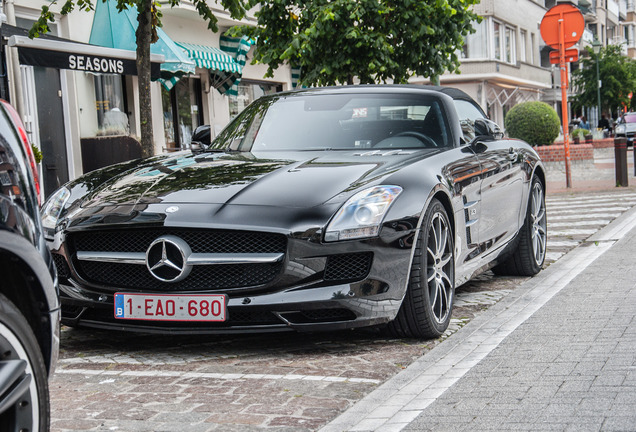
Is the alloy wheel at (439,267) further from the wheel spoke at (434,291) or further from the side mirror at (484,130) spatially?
the side mirror at (484,130)

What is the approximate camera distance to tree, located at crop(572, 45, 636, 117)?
61.4m

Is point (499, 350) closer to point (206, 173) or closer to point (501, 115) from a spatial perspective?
point (206, 173)

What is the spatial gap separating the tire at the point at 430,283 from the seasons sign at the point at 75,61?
7.01 meters

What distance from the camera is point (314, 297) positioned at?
4828 mm

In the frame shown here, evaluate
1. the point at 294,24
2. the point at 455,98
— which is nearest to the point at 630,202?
the point at 294,24

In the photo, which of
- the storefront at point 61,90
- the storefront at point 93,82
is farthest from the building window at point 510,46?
the storefront at point 61,90

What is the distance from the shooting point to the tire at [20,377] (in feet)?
8.26

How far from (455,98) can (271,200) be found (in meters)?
2.48

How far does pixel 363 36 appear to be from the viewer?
14656 mm

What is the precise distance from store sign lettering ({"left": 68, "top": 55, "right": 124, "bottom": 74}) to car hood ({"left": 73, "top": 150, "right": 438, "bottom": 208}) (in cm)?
601

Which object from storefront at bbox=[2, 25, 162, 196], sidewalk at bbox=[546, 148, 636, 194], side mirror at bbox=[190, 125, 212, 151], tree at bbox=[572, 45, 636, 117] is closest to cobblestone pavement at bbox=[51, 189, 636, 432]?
side mirror at bbox=[190, 125, 212, 151]

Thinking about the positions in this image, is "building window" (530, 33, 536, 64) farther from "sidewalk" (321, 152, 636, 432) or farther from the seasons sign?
"sidewalk" (321, 152, 636, 432)

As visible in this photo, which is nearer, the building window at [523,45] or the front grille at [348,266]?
the front grille at [348,266]

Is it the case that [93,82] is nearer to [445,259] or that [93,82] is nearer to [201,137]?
[201,137]
